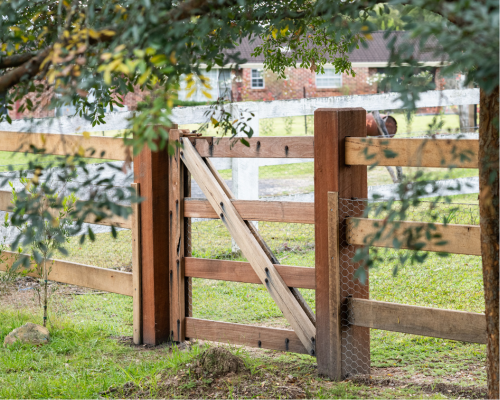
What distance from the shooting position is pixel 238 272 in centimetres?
396

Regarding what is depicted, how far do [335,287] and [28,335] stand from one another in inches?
→ 94.0

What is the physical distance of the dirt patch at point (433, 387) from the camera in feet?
10.6

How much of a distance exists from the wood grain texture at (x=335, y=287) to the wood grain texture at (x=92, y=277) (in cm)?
172

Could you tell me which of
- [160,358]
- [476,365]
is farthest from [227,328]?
[476,365]

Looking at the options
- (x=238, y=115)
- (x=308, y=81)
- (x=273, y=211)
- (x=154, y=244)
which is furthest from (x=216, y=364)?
(x=308, y=81)

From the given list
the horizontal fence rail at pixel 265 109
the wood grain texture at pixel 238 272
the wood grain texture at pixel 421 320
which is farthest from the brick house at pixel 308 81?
the wood grain texture at pixel 421 320

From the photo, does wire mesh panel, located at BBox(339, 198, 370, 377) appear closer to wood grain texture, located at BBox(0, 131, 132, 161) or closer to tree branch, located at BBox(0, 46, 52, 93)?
wood grain texture, located at BBox(0, 131, 132, 161)

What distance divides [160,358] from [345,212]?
169cm

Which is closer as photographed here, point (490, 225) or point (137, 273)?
point (490, 225)

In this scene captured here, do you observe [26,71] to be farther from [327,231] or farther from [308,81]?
[308,81]

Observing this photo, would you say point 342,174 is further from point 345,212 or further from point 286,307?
point 286,307

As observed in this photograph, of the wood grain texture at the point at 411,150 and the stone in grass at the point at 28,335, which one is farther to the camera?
the stone in grass at the point at 28,335

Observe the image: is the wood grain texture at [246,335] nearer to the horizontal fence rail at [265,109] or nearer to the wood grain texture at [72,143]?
the wood grain texture at [72,143]

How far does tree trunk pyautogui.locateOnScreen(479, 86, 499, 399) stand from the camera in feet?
7.68
